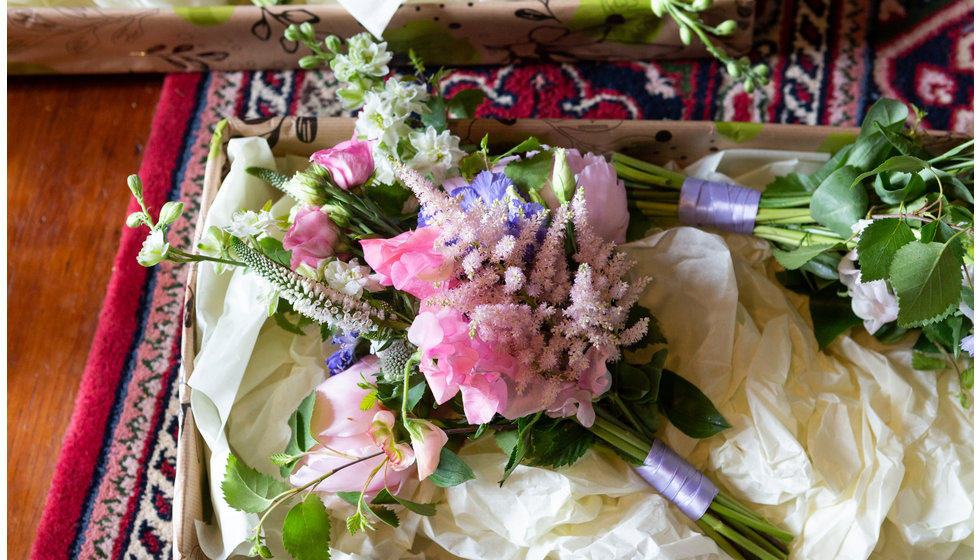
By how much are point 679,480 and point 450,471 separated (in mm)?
196

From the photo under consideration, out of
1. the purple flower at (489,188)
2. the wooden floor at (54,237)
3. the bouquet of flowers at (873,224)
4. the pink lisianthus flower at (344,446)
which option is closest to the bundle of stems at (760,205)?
the bouquet of flowers at (873,224)

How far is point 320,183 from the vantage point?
0.54m

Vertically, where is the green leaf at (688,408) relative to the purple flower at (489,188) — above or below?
below

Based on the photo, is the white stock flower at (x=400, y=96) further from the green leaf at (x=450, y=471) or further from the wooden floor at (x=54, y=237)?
the wooden floor at (x=54, y=237)

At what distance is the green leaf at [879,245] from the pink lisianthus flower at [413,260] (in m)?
0.30

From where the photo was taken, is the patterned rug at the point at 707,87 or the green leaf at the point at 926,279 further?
the patterned rug at the point at 707,87

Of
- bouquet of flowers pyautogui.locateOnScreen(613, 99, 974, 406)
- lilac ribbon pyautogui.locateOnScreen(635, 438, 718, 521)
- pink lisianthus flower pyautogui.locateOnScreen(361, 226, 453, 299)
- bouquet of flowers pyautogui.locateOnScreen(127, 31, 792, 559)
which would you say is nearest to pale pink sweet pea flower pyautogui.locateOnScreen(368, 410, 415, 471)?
bouquet of flowers pyautogui.locateOnScreen(127, 31, 792, 559)

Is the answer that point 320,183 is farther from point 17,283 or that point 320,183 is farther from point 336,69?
point 17,283

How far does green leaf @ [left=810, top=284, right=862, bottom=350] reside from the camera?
68 cm

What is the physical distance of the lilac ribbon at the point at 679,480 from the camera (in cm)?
61

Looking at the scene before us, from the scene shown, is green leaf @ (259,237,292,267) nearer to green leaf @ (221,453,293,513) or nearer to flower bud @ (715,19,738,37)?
green leaf @ (221,453,293,513)

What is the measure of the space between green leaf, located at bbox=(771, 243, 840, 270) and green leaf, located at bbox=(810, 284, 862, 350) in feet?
0.21

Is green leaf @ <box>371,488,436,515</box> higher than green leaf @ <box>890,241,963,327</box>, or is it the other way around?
green leaf @ <box>890,241,963,327</box>

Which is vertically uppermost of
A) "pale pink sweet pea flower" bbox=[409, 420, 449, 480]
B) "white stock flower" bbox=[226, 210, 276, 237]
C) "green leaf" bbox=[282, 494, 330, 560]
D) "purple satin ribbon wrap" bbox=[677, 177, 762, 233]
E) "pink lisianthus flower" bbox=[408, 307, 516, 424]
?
"white stock flower" bbox=[226, 210, 276, 237]
